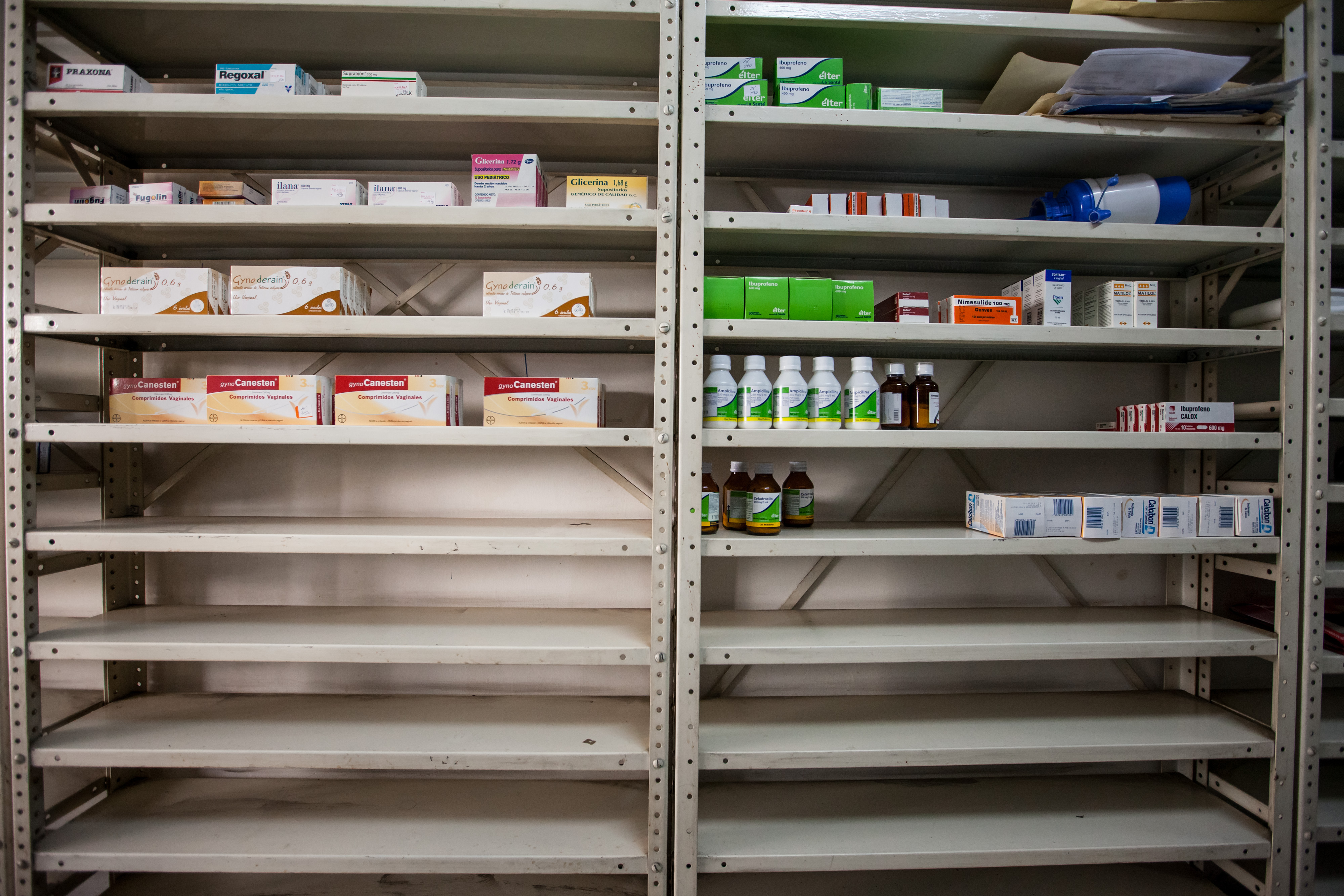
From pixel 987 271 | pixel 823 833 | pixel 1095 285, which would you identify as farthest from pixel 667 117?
pixel 823 833

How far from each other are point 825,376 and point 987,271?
81 cm

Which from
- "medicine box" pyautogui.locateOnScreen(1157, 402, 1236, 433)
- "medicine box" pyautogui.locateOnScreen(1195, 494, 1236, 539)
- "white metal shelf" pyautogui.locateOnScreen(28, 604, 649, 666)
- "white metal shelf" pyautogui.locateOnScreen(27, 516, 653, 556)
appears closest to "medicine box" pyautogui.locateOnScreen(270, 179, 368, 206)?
"white metal shelf" pyautogui.locateOnScreen(27, 516, 653, 556)

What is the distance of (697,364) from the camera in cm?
133

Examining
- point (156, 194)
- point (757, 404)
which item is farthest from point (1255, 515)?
point (156, 194)

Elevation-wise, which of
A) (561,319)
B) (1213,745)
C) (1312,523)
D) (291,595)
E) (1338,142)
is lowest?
(1213,745)

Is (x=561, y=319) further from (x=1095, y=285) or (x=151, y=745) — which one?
(x=1095, y=285)

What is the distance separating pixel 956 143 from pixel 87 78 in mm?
2209

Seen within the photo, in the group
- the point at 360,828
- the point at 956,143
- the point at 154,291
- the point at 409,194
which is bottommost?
the point at 360,828

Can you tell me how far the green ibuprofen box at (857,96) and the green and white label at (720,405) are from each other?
0.78m

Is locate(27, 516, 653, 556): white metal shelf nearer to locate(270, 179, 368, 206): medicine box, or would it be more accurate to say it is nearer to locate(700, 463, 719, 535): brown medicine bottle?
locate(700, 463, 719, 535): brown medicine bottle

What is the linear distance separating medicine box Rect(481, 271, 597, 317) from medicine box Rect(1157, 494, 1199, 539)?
4.95 feet

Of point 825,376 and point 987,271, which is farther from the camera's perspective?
point 987,271

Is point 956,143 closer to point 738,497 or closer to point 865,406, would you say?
point 865,406

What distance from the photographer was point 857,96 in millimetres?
1437
